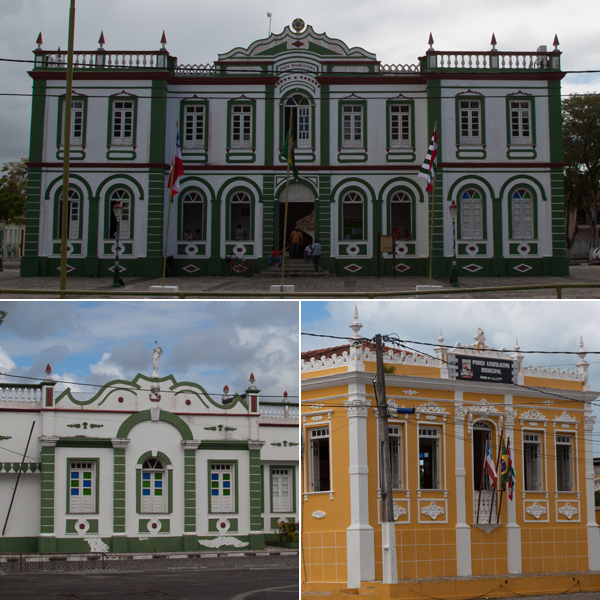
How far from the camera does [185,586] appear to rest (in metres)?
8.74

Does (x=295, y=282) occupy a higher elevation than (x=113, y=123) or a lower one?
lower

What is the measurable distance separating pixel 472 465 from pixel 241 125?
1560 cm

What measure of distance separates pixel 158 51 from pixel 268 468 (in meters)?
19.7

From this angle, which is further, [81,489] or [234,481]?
[234,481]

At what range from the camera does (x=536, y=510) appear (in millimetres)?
14344

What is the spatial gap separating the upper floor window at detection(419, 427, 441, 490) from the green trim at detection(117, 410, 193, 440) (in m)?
5.32

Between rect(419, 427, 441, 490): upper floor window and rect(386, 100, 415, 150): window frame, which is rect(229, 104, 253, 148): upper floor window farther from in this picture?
rect(419, 427, 441, 490): upper floor window

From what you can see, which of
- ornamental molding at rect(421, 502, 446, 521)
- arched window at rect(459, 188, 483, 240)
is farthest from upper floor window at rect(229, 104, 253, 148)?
ornamental molding at rect(421, 502, 446, 521)

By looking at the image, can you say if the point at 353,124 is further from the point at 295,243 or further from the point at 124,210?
the point at 124,210

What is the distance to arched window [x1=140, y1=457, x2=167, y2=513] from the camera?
9258 mm

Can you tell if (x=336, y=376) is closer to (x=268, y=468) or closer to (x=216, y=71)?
(x=268, y=468)

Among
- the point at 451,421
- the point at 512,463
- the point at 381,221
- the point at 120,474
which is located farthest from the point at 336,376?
the point at 381,221

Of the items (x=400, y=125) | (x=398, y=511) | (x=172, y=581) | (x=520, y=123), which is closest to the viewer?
(x=172, y=581)

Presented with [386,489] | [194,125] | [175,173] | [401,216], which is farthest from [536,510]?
[194,125]
